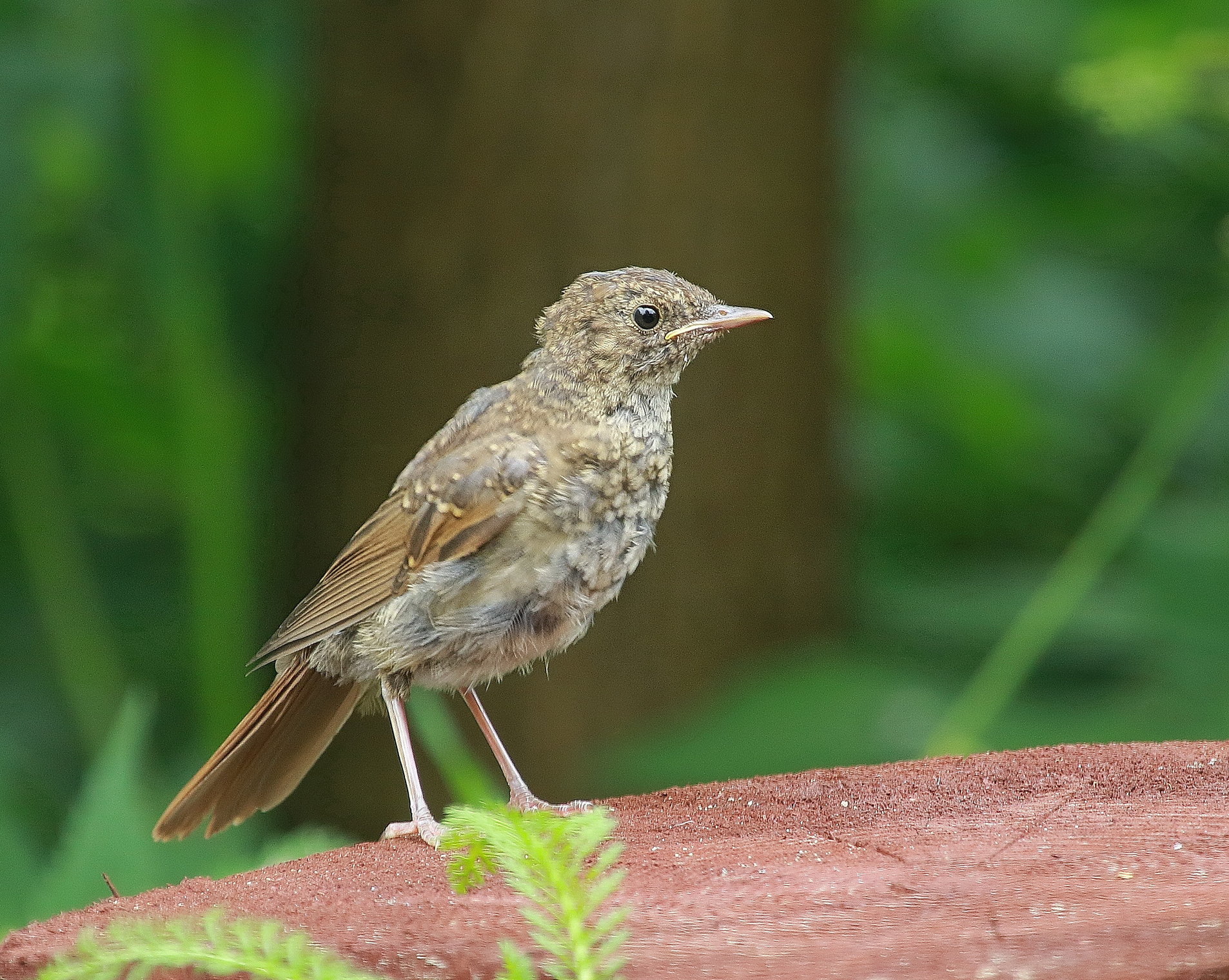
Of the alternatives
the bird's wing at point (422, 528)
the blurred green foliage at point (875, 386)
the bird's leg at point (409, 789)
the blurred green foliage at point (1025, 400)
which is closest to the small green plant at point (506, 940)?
the bird's leg at point (409, 789)

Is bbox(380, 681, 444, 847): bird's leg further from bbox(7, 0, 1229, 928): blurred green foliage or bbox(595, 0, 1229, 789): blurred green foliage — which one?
bbox(595, 0, 1229, 789): blurred green foliage

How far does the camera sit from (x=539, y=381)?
126 inches

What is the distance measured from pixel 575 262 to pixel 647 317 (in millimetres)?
2227

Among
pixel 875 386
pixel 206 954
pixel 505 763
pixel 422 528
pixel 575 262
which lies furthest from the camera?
pixel 875 386

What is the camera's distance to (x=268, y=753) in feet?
10.4

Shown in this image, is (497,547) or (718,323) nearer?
(497,547)

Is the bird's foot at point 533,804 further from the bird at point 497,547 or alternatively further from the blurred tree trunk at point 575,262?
the blurred tree trunk at point 575,262

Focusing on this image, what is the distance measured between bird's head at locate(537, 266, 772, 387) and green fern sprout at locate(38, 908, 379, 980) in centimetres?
182

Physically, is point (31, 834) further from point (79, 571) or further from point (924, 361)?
point (924, 361)

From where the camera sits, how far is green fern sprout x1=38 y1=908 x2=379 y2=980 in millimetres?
1336

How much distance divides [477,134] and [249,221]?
122 centimetres

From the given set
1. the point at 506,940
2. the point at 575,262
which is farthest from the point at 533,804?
the point at 575,262

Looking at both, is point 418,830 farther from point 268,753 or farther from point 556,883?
point 556,883

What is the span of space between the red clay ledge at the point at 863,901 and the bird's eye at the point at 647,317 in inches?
51.1
